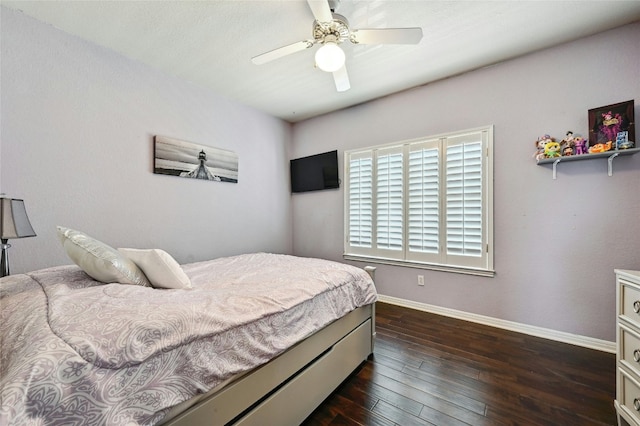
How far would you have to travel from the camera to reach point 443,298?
297 centimetres

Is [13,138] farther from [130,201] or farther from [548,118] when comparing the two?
[548,118]

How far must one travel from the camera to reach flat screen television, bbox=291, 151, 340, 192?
3814mm

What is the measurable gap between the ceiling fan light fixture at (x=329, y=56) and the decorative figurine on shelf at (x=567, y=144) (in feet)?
6.91

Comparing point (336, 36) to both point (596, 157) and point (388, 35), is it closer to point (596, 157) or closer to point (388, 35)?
point (388, 35)

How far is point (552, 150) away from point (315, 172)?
108 inches

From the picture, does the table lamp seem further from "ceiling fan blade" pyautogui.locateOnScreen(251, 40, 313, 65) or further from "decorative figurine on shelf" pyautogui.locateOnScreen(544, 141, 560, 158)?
"decorative figurine on shelf" pyautogui.locateOnScreen(544, 141, 560, 158)

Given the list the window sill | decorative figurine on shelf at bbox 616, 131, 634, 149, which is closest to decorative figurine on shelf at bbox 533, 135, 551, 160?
decorative figurine on shelf at bbox 616, 131, 634, 149

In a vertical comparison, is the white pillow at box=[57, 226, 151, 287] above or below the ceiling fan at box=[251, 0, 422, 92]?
below

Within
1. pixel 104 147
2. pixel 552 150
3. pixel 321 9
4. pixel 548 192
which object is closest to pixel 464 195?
pixel 548 192

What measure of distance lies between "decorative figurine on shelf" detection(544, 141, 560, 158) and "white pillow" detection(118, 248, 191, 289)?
10.1 ft

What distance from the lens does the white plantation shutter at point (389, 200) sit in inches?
128

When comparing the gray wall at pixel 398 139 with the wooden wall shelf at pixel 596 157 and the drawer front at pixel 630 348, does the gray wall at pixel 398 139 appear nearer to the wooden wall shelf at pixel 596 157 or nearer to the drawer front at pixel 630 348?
the wooden wall shelf at pixel 596 157

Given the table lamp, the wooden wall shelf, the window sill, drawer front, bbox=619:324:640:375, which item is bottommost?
drawer front, bbox=619:324:640:375

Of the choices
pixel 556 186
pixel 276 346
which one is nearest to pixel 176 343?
pixel 276 346
